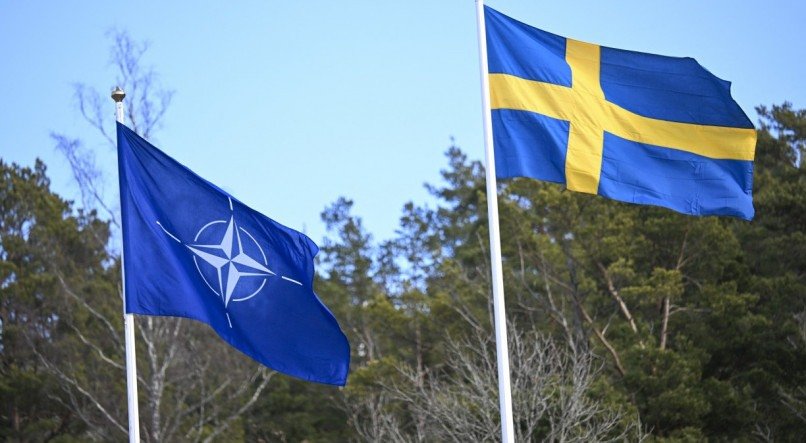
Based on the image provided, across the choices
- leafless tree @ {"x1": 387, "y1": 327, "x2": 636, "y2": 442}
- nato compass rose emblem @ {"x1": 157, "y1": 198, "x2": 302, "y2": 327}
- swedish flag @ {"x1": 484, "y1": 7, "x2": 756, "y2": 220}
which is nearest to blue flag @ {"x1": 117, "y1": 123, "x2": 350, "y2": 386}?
nato compass rose emblem @ {"x1": 157, "y1": 198, "x2": 302, "y2": 327}

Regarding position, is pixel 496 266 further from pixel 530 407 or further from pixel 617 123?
pixel 530 407

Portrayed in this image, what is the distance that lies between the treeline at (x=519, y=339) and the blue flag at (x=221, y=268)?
12.7 metres

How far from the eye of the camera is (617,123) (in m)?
11.3

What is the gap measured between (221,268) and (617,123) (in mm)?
3377

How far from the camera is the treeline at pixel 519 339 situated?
89.9 ft

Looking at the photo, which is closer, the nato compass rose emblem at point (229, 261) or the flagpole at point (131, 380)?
the flagpole at point (131, 380)

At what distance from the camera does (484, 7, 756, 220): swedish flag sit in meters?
10.9

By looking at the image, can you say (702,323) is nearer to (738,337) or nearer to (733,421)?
(738,337)

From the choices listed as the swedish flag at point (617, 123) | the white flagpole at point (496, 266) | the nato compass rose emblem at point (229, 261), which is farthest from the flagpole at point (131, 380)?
the swedish flag at point (617, 123)

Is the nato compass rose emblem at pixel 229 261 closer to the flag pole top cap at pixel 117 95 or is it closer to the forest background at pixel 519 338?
the flag pole top cap at pixel 117 95

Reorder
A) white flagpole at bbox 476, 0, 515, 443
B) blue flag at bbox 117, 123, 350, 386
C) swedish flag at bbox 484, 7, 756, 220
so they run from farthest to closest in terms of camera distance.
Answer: swedish flag at bbox 484, 7, 756, 220 → blue flag at bbox 117, 123, 350, 386 → white flagpole at bbox 476, 0, 515, 443

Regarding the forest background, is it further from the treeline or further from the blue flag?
the blue flag

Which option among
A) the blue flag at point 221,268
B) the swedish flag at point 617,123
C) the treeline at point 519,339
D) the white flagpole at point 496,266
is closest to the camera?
the white flagpole at point 496,266

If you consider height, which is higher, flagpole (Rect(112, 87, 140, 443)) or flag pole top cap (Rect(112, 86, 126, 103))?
flag pole top cap (Rect(112, 86, 126, 103))
